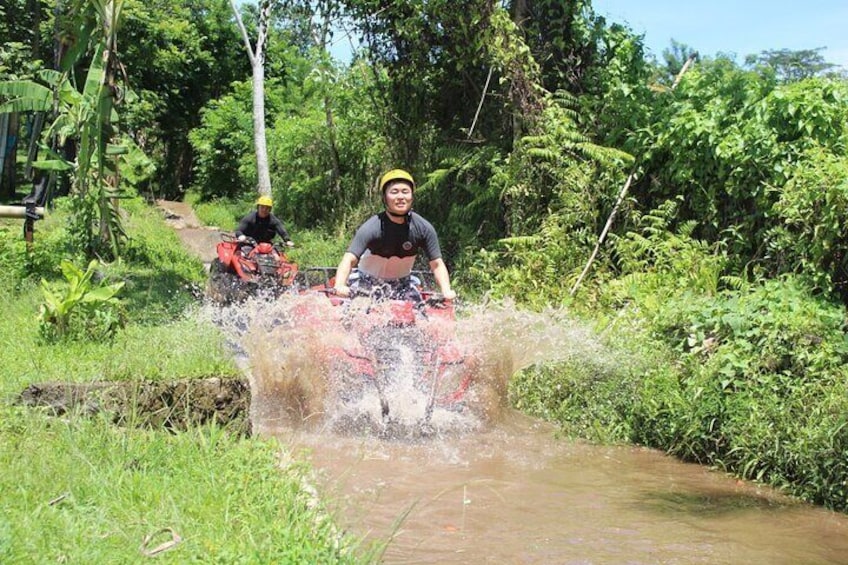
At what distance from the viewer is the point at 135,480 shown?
4547 mm

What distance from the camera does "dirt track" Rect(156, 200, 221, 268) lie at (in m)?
23.4

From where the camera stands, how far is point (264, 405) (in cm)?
825

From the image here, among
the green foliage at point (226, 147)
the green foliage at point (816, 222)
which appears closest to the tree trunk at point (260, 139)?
the green foliage at point (226, 147)

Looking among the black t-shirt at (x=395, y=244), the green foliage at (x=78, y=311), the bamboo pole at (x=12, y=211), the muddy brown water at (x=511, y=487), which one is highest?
the black t-shirt at (x=395, y=244)

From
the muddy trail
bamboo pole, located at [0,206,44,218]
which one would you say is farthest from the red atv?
the muddy trail

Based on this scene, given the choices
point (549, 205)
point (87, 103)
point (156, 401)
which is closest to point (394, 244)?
point (156, 401)

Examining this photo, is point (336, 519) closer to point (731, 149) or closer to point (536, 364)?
point (536, 364)

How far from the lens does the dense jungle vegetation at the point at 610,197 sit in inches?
290

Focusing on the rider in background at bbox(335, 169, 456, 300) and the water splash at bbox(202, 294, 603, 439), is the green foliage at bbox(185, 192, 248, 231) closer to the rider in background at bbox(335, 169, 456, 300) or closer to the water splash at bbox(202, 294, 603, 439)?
the rider in background at bbox(335, 169, 456, 300)

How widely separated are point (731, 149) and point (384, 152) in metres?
9.12

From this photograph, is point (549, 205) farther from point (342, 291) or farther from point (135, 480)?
point (135, 480)

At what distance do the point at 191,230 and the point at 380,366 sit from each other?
20466mm

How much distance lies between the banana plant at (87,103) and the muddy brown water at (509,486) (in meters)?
4.18

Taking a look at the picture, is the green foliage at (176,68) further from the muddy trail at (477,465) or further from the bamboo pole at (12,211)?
the muddy trail at (477,465)
